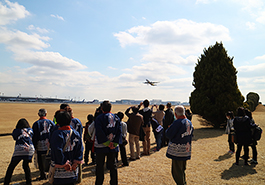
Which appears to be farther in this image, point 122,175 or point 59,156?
point 122,175

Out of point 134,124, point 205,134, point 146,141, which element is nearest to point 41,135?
point 134,124

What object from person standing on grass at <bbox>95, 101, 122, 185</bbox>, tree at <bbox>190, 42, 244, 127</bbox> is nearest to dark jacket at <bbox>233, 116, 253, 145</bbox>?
person standing on grass at <bbox>95, 101, 122, 185</bbox>

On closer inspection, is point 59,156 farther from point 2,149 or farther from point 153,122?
point 2,149

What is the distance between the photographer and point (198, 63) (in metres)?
16.3

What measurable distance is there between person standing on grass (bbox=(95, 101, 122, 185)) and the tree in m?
12.3

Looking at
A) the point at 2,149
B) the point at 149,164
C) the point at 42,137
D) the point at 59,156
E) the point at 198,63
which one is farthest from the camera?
the point at 198,63

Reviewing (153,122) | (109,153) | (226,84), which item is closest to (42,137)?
(109,153)

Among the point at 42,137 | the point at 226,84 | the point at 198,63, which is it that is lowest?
the point at 42,137

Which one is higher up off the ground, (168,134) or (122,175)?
(168,134)

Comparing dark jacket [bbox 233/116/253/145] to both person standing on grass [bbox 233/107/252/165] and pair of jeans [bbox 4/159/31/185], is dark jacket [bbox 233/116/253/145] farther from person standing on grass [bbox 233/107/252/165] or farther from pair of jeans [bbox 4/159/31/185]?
pair of jeans [bbox 4/159/31/185]

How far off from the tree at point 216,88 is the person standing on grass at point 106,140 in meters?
12.3

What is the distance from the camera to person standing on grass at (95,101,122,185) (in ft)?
13.4

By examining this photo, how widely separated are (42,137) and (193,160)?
551 centimetres

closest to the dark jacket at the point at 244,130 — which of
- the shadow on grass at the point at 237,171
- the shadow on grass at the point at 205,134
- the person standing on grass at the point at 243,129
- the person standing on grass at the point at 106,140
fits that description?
the person standing on grass at the point at 243,129
